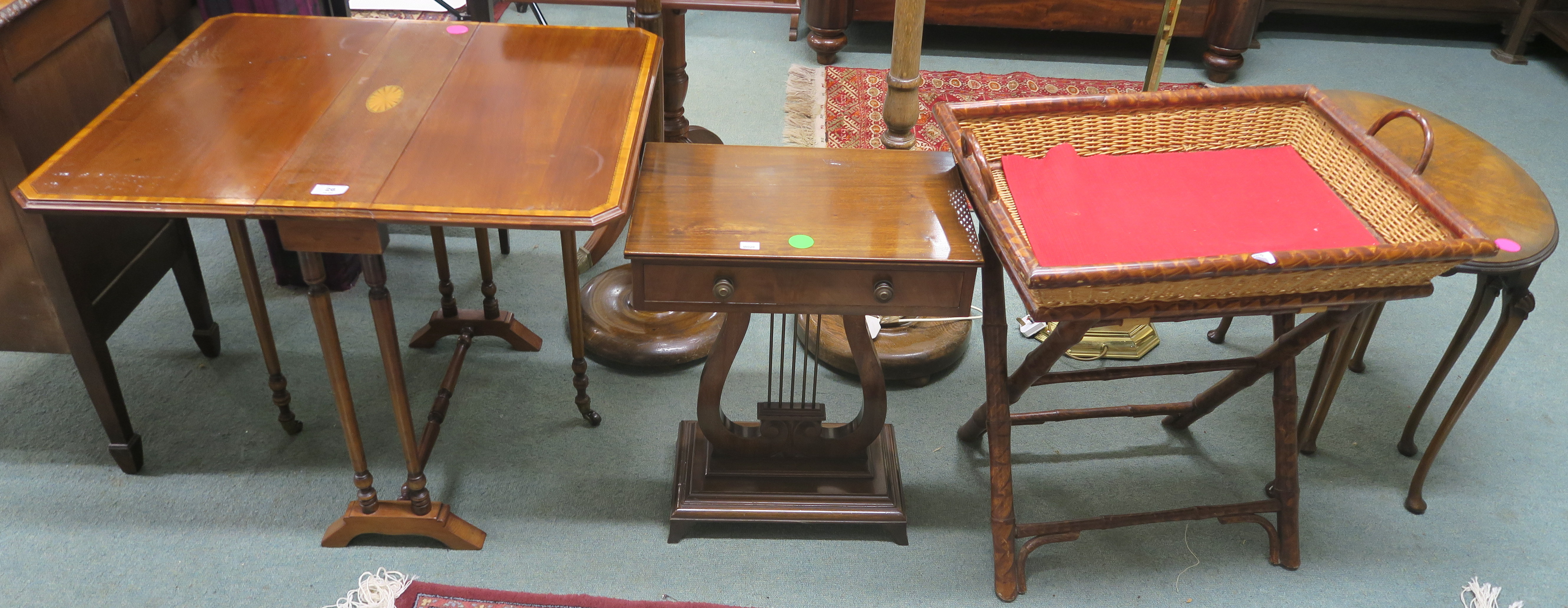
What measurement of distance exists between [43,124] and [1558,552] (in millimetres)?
2973

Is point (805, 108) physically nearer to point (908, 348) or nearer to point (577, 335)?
point (908, 348)

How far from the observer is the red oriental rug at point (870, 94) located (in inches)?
137

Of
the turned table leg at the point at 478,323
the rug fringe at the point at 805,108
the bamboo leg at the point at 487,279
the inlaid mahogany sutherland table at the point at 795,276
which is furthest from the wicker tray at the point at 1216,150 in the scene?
the rug fringe at the point at 805,108

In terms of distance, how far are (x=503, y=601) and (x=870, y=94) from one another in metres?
2.46

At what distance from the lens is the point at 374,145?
5.27ft

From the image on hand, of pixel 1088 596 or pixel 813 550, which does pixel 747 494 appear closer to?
pixel 813 550

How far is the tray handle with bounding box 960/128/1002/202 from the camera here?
62.6 inches

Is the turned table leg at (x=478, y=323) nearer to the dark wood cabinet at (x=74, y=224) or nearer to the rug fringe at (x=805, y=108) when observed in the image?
the dark wood cabinet at (x=74, y=224)

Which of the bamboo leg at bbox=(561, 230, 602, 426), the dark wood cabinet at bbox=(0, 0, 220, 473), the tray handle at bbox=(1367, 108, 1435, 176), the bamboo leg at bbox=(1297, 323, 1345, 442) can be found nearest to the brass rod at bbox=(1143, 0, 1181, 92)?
the tray handle at bbox=(1367, 108, 1435, 176)

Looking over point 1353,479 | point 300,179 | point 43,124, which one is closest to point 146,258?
point 43,124

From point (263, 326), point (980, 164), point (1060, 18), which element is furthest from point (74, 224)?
point (1060, 18)

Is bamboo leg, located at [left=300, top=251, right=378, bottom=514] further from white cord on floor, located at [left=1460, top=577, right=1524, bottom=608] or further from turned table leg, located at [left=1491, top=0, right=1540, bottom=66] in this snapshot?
turned table leg, located at [left=1491, top=0, right=1540, bottom=66]

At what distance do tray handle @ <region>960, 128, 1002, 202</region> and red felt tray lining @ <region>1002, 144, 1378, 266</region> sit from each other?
10 centimetres

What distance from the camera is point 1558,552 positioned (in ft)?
6.73
